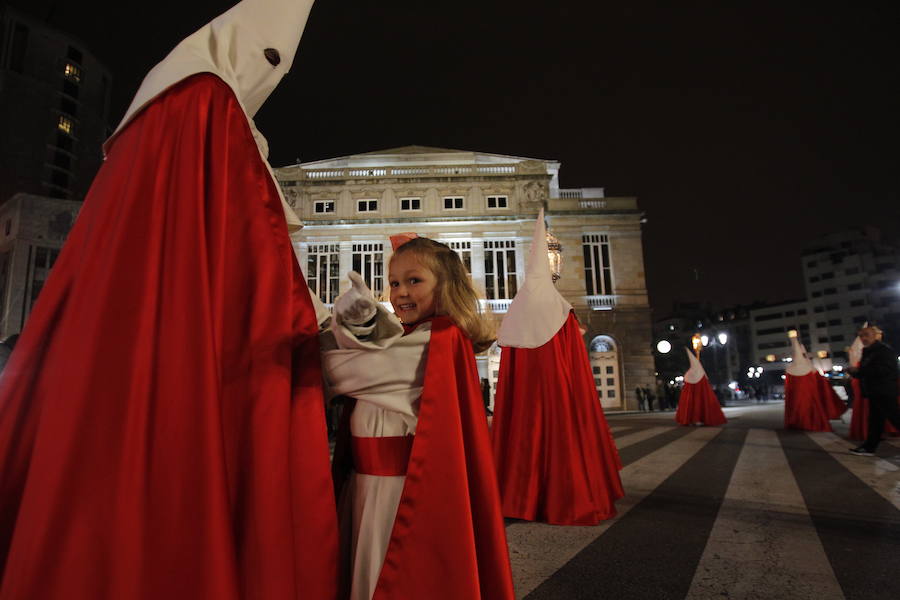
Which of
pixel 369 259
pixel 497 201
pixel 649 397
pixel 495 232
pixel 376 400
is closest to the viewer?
pixel 376 400

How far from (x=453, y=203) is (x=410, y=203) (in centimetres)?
232

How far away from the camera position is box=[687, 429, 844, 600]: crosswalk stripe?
2.30 metres

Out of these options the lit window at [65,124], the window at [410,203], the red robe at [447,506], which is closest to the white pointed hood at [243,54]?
the red robe at [447,506]

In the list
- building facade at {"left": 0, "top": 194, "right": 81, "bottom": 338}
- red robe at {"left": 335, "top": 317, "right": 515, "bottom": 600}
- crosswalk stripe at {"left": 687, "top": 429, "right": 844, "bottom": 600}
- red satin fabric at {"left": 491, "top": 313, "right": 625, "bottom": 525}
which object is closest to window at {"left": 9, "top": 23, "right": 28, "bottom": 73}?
building facade at {"left": 0, "top": 194, "right": 81, "bottom": 338}

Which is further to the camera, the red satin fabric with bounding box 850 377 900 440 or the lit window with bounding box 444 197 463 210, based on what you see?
the lit window with bounding box 444 197 463 210

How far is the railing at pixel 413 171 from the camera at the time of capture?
25.4m

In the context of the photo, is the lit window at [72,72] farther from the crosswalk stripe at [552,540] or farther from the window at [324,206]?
the crosswalk stripe at [552,540]

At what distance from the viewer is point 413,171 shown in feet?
85.9

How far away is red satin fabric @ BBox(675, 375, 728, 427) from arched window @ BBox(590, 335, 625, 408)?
10129mm

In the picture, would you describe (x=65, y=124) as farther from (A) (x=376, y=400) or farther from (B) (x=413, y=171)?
(A) (x=376, y=400)

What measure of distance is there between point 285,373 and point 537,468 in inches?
123

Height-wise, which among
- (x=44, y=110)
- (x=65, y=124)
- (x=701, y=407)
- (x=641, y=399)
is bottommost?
(x=641, y=399)

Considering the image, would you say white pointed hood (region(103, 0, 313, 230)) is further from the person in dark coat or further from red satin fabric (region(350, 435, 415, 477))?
the person in dark coat

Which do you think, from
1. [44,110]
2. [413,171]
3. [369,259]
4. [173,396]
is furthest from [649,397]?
[44,110]
